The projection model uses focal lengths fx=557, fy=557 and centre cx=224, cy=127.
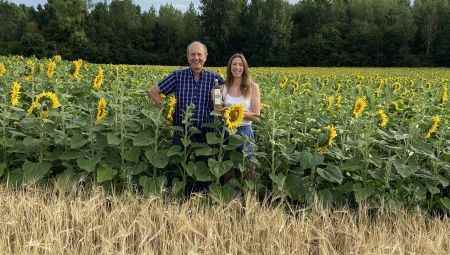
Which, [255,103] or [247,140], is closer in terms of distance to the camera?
[247,140]

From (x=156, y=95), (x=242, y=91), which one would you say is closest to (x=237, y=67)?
(x=242, y=91)

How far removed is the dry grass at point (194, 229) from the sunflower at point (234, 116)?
62 centimetres

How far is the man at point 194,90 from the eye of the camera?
4.65 metres

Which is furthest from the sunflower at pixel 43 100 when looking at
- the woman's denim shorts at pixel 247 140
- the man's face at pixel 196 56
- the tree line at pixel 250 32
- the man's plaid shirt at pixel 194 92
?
the tree line at pixel 250 32

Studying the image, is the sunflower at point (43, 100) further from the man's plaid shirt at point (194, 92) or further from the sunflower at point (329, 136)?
the sunflower at point (329, 136)

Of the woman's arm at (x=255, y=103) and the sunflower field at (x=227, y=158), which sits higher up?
the woman's arm at (x=255, y=103)

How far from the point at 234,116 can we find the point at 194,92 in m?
0.65

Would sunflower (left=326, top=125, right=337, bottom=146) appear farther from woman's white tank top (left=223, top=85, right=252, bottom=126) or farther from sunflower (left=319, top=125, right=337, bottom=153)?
woman's white tank top (left=223, top=85, right=252, bottom=126)

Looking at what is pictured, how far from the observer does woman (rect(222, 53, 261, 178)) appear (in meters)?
4.52

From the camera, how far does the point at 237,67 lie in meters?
4.57

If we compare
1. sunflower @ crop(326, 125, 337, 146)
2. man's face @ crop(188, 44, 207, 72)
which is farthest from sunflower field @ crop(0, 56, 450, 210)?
man's face @ crop(188, 44, 207, 72)

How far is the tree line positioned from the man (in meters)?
45.8

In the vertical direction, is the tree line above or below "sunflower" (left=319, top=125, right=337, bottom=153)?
above

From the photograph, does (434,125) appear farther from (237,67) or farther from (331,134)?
(237,67)
